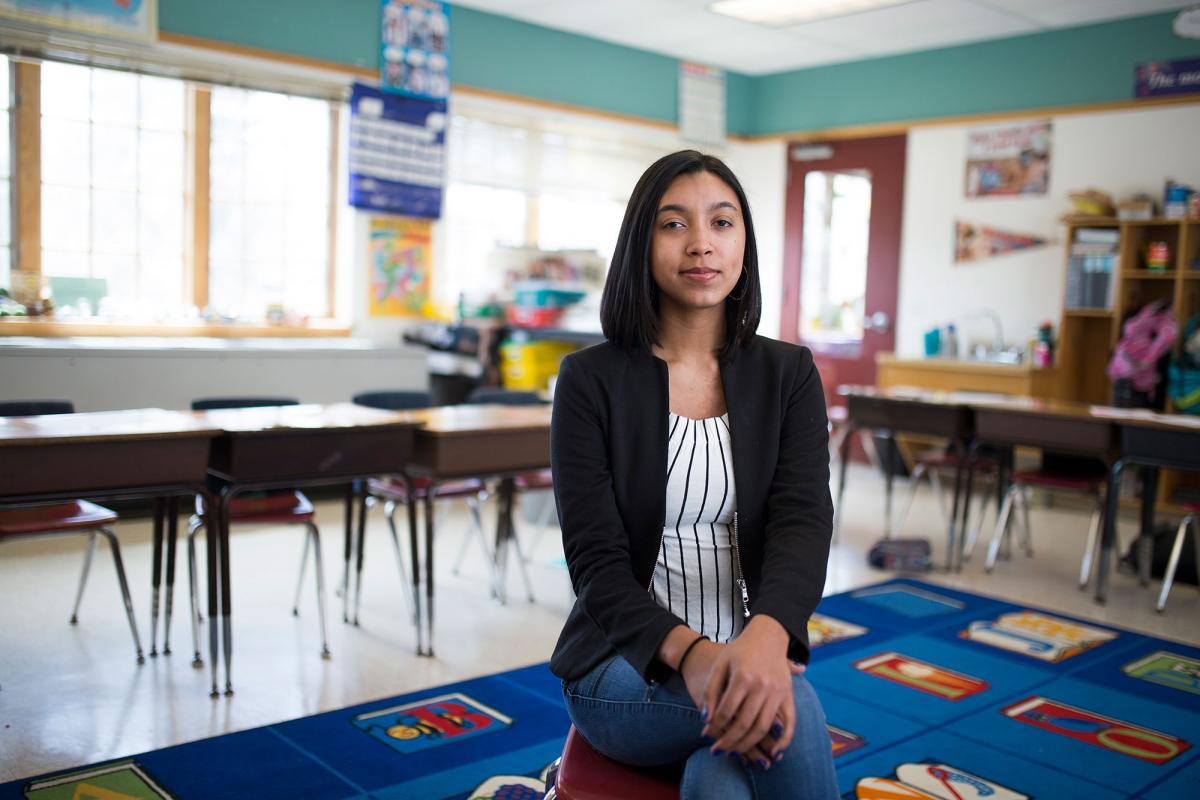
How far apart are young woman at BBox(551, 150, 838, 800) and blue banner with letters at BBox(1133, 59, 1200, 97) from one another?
6.10 m

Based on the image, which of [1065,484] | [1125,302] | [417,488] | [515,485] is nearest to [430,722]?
[417,488]

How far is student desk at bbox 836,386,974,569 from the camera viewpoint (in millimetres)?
5188

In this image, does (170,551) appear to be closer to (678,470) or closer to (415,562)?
(415,562)

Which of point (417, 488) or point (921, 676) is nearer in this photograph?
point (921, 676)

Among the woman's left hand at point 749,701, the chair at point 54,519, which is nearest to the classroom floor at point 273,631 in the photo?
the chair at point 54,519

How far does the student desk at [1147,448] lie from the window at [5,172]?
18.0 ft

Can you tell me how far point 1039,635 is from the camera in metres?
4.16

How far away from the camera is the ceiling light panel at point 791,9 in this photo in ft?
22.2

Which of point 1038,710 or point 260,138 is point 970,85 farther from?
point 1038,710

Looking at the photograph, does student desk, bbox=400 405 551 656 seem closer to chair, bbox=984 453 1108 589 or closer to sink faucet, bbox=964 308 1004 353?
chair, bbox=984 453 1108 589

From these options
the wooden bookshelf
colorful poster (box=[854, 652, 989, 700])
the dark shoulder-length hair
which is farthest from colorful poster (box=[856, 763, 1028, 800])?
the wooden bookshelf

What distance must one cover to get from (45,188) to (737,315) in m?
5.21

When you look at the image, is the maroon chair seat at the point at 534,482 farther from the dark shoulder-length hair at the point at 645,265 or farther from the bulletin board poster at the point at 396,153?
the dark shoulder-length hair at the point at 645,265

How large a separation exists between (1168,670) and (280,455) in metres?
3.16
